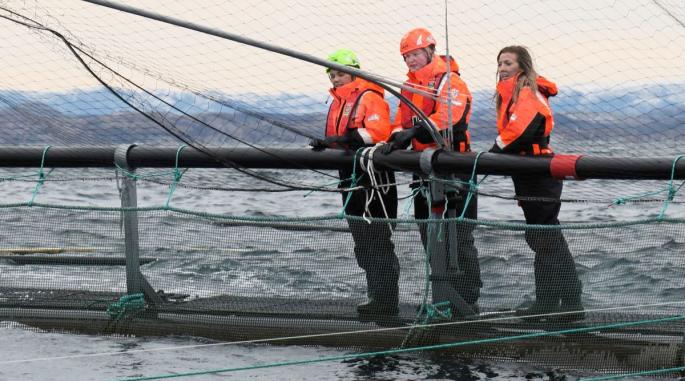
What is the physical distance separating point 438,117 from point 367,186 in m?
0.68

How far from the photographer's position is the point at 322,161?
812 centimetres

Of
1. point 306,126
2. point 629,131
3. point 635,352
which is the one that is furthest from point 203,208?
point 635,352

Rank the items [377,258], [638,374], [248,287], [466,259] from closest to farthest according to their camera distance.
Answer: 1. [638,374]
2. [466,259]
3. [377,258]
4. [248,287]

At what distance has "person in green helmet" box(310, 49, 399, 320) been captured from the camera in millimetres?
7859

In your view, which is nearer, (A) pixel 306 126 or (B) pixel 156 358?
(B) pixel 156 358

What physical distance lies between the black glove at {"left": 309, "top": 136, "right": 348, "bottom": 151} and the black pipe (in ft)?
0.20

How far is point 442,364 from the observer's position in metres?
7.53

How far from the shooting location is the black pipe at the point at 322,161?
7113 millimetres

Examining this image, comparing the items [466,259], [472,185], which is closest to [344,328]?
[466,259]

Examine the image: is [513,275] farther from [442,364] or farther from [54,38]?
[54,38]

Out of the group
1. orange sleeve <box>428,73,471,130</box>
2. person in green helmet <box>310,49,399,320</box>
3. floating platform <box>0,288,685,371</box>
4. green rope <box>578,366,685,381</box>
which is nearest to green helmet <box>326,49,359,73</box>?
person in green helmet <box>310,49,399,320</box>

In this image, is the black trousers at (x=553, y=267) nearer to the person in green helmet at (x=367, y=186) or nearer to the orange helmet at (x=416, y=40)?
the person in green helmet at (x=367, y=186)

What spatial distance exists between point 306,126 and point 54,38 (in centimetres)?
257

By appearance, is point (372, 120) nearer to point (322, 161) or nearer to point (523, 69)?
point (322, 161)
